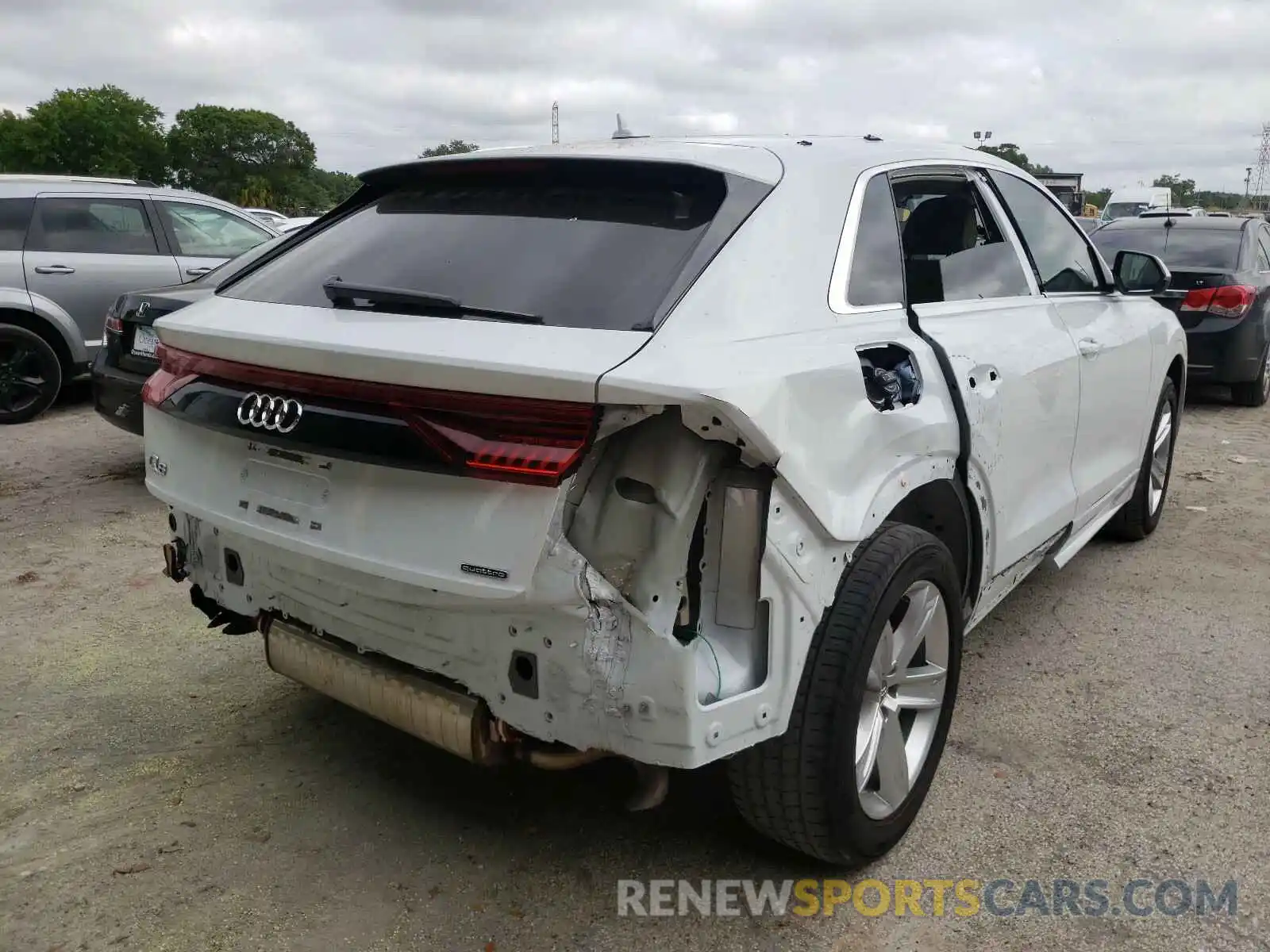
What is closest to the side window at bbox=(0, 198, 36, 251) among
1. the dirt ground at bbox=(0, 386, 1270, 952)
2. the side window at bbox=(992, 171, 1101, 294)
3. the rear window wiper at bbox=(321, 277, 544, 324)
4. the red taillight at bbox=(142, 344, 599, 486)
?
the dirt ground at bbox=(0, 386, 1270, 952)

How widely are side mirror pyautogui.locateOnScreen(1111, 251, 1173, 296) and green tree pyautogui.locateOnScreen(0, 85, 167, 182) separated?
255 ft

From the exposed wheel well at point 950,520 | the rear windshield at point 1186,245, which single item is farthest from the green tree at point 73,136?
the exposed wheel well at point 950,520

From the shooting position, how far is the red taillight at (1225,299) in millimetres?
8422

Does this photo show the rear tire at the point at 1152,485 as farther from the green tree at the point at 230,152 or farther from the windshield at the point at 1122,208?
the green tree at the point at 230,152

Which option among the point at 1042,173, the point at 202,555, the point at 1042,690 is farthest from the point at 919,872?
the point at 1042,173

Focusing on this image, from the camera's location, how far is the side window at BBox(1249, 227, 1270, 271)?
9.32 m

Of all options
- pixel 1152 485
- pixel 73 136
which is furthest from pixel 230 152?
pixel 1152 485

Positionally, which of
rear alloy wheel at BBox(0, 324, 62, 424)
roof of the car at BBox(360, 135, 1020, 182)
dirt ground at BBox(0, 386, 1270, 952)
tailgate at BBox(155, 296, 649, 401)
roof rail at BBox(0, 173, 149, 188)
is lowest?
dirt ground at BBox(0, 386, 1270, 952)

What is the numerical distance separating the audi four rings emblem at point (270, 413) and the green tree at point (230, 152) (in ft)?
296

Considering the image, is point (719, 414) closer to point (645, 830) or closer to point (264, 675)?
point (645, 830)

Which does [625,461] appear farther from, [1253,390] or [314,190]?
[314,190]

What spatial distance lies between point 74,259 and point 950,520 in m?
7.39

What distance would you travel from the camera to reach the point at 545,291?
2252 mm

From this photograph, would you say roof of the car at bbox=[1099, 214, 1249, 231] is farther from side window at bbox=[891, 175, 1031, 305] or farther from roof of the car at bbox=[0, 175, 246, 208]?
roof of the car at bbox=[0, 175, 246, 208]
